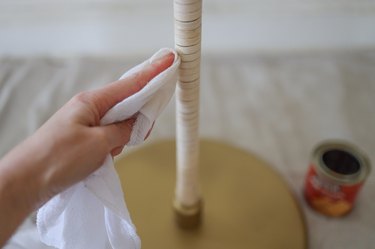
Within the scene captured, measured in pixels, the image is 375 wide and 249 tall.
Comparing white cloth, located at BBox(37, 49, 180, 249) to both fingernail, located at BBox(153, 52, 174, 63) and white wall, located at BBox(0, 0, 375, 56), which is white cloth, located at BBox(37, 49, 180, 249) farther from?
white wall, located at BBox(0, 0, 375, 56)

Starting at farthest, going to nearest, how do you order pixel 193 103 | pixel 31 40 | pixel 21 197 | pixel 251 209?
pixel 31 40 → pixel 251 209 → pixel 193 103 → pixel 21 197

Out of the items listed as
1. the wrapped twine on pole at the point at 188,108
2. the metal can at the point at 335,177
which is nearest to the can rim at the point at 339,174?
the metal can at the point at 335,177

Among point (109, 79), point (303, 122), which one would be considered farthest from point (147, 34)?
point (303, 122)

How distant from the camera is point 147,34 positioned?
2.40ft

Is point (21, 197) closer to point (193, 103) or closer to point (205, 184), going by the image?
point (193, 103)

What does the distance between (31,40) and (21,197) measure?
547mm

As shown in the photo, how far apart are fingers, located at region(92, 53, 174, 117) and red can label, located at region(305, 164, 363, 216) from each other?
27cm

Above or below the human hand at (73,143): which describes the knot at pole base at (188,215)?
below

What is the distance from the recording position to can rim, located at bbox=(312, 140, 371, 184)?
0.47 m

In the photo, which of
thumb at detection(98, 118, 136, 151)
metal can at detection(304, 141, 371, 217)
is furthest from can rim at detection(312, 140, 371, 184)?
thumb at detection(98, 118, 136, 151)

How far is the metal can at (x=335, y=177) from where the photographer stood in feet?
1.57

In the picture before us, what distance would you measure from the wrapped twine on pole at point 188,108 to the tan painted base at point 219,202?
28mm

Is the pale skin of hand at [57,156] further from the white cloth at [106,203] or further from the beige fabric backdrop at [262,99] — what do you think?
the beige fabric backdrop at [262,99]

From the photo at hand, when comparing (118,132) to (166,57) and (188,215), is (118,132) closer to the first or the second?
(166,57)
